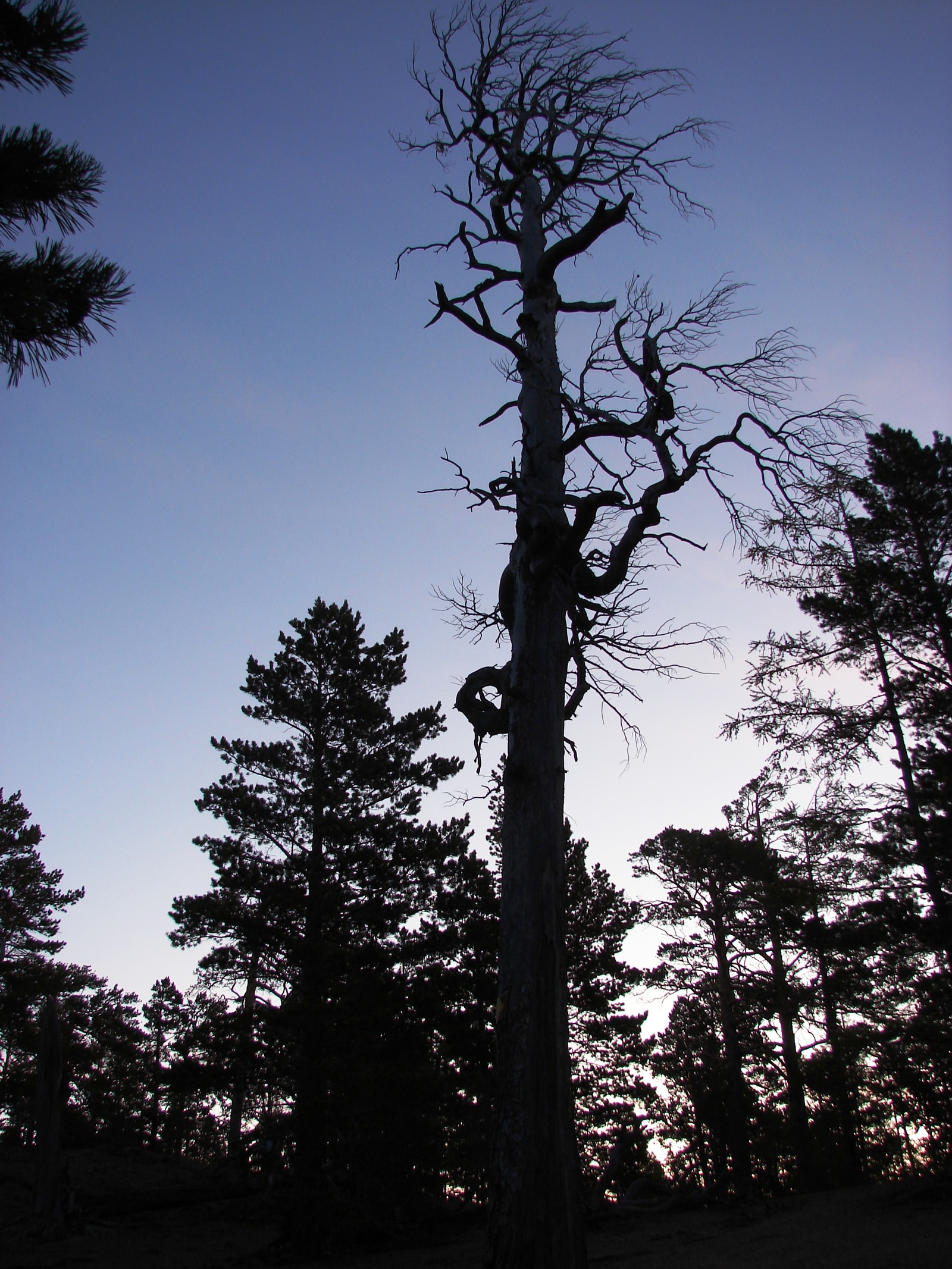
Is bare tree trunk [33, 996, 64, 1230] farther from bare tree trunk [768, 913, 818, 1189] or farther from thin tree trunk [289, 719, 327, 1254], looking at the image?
bare tree trunk [768, 913, 818, 1189]

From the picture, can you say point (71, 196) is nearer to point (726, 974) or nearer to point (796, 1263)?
point (796, 1263)

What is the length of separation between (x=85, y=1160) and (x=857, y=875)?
781 inches

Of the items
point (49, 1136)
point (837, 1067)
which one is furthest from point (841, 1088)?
point (49, 1136)

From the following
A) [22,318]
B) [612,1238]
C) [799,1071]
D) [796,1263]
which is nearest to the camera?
[22,318]

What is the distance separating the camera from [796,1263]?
881 cm

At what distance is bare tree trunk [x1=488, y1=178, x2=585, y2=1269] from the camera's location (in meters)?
4.01

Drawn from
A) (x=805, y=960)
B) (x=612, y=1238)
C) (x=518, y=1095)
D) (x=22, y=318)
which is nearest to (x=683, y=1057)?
(x=805, y=960)

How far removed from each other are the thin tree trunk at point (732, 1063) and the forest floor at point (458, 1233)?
2.49m

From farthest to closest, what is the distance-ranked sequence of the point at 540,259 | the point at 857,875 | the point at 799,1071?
the point at 799,1071 < the point at 857,875 < the point at 540,259

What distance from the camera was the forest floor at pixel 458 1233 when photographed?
9547 millimetres

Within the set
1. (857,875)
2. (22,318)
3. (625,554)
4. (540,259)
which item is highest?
(540,259)

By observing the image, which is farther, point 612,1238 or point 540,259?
point 612,1238

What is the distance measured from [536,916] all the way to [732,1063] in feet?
57.3

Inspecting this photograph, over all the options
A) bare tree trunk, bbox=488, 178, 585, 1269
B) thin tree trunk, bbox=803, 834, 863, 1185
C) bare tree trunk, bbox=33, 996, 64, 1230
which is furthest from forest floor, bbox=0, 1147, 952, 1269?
bare tree trunk, bbox=488, 178, 585, 1269
